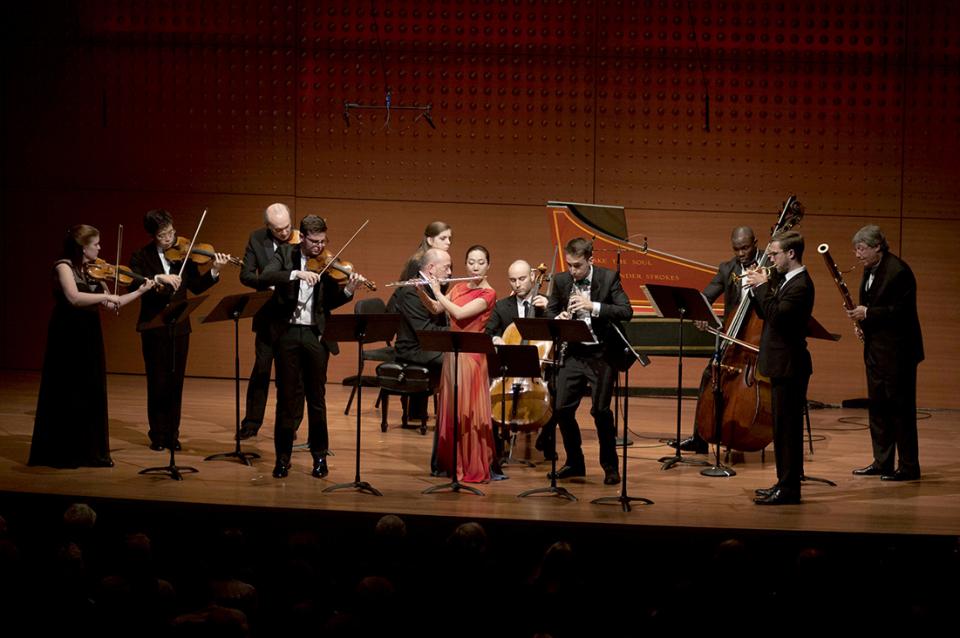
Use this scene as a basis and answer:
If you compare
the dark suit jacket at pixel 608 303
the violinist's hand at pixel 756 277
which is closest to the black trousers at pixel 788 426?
the violinist's hand at pixel 756 277

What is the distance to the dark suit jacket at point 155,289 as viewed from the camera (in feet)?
20.2

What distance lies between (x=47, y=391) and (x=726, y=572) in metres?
3.82

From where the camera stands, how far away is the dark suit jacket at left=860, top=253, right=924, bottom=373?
5859mm

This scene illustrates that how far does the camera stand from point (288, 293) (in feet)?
18.0

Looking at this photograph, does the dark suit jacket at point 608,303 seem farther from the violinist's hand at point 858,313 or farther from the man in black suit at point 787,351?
the violinist's hand at point 858,313

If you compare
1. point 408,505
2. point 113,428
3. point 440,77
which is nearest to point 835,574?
point 408,505

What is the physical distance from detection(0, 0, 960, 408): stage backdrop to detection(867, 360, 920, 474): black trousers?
2.94m

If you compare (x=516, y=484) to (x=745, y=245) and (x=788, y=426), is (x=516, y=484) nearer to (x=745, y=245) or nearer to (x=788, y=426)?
(x=788, y=426)

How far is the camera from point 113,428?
22.4 feet

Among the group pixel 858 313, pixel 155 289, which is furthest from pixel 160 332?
pixel 858 313

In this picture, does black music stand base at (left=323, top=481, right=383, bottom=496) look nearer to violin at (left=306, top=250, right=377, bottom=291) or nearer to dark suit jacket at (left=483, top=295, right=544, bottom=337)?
violin at (left=306, top=250, right=377, bottom=291)

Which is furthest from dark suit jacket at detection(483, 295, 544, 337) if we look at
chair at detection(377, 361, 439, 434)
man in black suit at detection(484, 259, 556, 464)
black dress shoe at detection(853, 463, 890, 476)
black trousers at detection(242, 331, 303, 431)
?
black dress shoe at detection(853, 463, 890, 476)

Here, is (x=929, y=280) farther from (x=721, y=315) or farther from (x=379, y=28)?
(x=379, y=28)

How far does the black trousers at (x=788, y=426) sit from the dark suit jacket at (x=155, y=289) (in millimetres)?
3223
